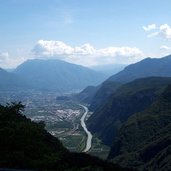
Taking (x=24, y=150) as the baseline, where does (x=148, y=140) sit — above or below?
below

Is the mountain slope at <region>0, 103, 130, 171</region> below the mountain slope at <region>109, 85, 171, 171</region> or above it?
above

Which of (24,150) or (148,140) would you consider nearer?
(24,150)

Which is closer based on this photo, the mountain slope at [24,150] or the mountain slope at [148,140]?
the mountain slope at [24,150]

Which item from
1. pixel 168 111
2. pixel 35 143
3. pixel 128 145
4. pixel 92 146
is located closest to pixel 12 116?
pixel 35 143

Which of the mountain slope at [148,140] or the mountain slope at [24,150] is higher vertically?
the mountain slope at [24,150]

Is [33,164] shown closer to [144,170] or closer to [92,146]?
[144,170]

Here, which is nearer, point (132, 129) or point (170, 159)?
point (170, 159)

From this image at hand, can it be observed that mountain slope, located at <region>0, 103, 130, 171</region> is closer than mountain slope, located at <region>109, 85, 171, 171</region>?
Yes

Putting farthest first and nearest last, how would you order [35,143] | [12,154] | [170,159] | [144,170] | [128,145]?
1. [128,145]
2. [144,170]
3. [170,159]
4. [35,143]
5. [12,154]
